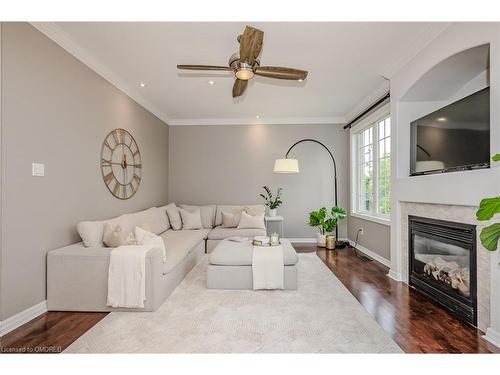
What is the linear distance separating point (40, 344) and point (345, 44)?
3796mm

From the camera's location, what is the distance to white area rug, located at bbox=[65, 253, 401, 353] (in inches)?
74.0

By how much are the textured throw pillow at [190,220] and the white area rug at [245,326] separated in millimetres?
2057

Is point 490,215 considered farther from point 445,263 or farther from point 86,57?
point 86,57

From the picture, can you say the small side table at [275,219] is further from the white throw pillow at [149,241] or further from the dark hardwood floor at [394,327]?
the white throw pillow at [149,241]

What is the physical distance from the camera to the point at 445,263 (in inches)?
104

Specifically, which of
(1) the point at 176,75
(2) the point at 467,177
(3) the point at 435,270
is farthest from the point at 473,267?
(1) the point at 176,75

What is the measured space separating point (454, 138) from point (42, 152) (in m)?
3.86

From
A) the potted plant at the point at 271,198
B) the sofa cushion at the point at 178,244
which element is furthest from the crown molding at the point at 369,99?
the sofa cushion at the point at 178,244

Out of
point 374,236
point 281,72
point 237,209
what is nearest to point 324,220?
point 374,236

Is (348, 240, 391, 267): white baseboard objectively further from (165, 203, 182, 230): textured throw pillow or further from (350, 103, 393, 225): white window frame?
(165, 203, 182, 230): textured throw pillow

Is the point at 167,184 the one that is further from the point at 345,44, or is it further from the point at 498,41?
the point at 498,41

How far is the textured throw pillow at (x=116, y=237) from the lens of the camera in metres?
2.68

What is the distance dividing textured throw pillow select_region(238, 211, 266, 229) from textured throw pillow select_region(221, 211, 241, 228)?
15 cm

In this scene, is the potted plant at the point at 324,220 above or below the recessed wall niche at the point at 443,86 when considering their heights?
below
